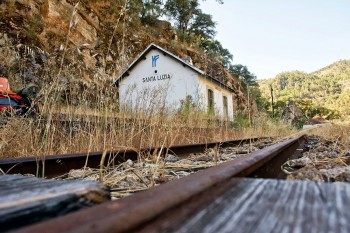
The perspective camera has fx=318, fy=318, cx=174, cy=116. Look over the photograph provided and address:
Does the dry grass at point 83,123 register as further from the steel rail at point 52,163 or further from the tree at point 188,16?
the tree at point 188,16

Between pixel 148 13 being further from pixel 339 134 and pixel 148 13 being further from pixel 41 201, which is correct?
pixel 41 201

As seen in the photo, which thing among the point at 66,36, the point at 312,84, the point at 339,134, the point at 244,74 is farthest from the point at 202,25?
the point at 312,84

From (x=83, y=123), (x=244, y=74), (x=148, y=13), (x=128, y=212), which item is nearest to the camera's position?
(x=128, y=212)

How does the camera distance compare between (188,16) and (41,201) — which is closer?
(41,201)

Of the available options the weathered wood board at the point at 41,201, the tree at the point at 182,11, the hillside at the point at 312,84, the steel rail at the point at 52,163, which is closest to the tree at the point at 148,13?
the tree at the point at 182,11

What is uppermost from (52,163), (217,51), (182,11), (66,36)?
(182,11)

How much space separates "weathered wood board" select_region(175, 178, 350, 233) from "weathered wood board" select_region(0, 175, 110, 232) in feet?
0.71

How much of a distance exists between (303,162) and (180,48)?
31.6 m

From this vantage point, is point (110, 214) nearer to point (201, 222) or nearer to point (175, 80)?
point (201, 222)

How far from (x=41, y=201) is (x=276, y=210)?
1.38ft

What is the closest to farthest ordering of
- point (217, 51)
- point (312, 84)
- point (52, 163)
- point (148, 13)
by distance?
point (52, 163), point (148, 13), point (217, 51), point (312, 84)

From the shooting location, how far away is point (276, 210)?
0.59 meters

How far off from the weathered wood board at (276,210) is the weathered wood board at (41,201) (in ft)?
0.71

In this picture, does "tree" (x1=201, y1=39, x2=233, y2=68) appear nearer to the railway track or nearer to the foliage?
the foliage
